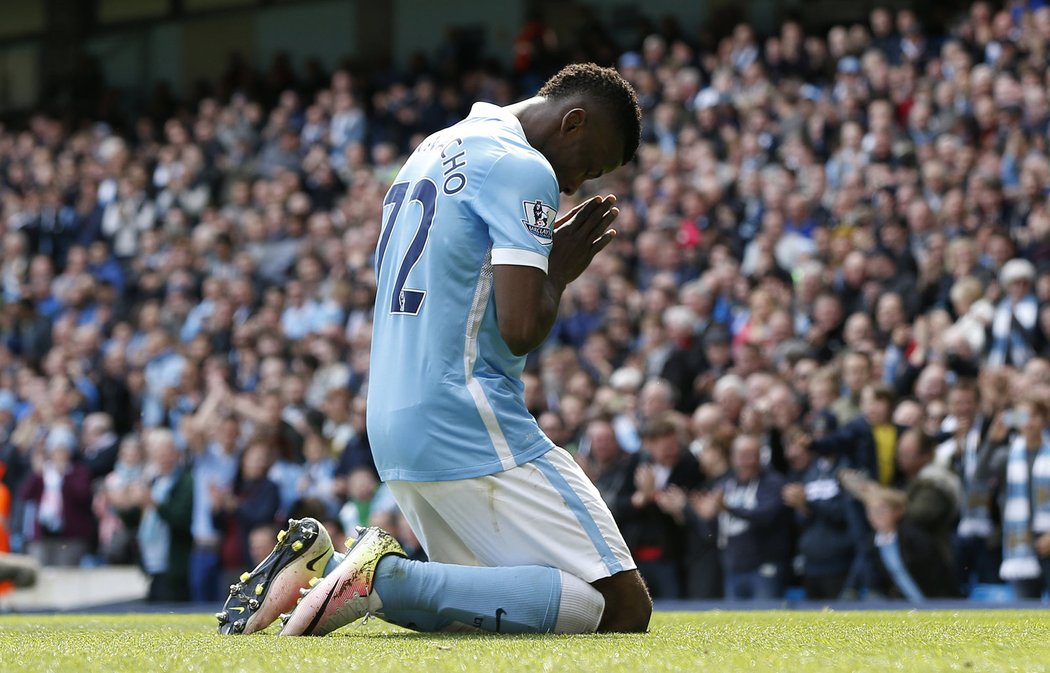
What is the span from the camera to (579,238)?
4.56 meters

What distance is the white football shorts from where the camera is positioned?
14.0ft

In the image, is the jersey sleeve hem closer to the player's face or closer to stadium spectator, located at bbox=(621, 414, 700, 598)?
the player's face

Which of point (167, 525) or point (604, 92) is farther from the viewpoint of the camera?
point (167, 525)

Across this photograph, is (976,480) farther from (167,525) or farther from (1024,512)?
(167,525)

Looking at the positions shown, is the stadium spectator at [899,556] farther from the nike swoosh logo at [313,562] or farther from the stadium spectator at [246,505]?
the nike swoosh logo at [313,562]

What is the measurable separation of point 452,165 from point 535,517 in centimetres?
108

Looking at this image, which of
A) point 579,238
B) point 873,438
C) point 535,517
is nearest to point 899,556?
point 873,438

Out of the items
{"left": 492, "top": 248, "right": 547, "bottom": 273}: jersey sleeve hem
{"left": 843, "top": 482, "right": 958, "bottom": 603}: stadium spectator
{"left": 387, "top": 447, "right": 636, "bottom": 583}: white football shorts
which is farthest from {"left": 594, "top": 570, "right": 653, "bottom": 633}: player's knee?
{"left": 843, "top": 482, "right": 958, "bottom": 603}: stadium spectator

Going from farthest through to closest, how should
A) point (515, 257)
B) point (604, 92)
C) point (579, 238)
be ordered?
point (604, 92)
point (579, 238)
point (515, 257)

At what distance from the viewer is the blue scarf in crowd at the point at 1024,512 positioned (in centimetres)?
848

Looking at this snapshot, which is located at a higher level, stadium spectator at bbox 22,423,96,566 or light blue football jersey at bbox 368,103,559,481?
light blue football jersey at bbox 368,103,559,481

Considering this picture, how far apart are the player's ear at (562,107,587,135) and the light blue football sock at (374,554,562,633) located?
1369 mm

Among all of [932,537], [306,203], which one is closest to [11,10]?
[306,203]

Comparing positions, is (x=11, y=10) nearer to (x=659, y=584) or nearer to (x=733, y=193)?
(x=733, y=193)
